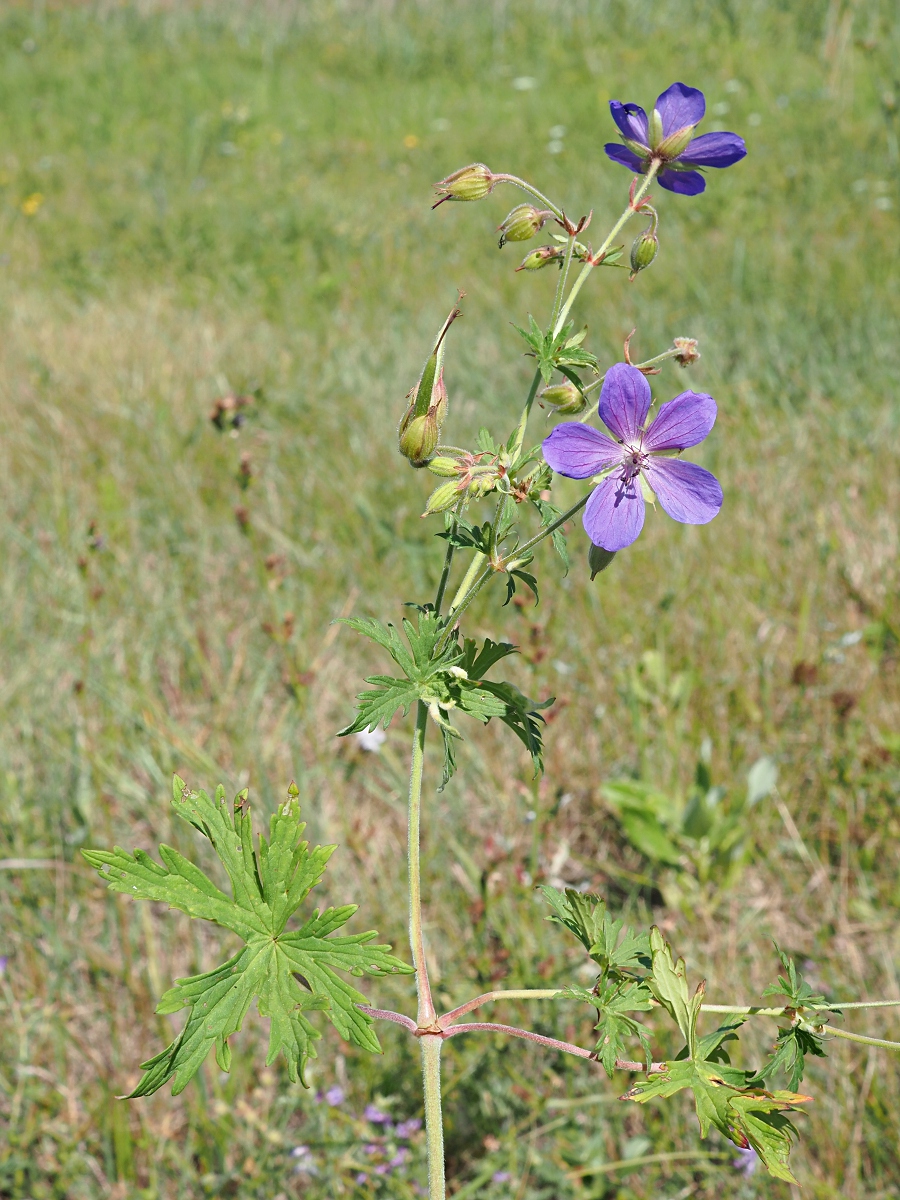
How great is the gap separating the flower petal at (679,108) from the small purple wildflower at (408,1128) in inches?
57.4

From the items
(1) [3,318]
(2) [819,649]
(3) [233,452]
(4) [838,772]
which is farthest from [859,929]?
(1) [3,318]

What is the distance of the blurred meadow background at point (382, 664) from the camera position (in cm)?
166

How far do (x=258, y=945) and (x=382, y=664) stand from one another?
1.70 metres

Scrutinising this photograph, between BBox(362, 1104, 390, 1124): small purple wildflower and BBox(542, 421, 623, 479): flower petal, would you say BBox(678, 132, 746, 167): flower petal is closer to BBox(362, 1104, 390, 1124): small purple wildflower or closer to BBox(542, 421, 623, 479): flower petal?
BBox(542, 421, 623, 479): flower petal

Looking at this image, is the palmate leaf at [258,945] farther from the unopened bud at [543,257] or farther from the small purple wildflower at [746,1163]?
the small purple wildflower at [746,1163]

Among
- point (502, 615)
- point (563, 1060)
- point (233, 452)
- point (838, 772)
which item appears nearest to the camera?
point (563, 1060)

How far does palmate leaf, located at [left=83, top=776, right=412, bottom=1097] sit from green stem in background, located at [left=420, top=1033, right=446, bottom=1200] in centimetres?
9

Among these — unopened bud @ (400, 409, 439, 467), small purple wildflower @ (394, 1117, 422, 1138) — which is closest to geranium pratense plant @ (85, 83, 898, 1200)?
unopened bud @ (400, 409, 439, 467)

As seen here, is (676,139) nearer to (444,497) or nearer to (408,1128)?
(444,497)

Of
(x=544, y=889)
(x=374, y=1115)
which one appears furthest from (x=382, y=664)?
(x=544, y=889)

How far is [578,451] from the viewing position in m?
0.89

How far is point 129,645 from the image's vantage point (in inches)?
104

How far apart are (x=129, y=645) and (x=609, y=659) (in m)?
1.27

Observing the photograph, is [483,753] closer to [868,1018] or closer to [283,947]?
[868,1018]
